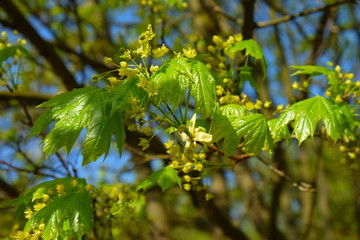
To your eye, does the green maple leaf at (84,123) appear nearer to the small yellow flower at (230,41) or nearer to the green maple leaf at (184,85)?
the green maple leaf at (184,85)

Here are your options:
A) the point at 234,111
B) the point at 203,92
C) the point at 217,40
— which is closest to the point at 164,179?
the point at 234,111

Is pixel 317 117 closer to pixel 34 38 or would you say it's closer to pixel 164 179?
pixel 164 179

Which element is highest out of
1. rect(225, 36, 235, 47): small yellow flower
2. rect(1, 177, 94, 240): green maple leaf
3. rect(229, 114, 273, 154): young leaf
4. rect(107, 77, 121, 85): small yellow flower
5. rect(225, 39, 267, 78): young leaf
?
rect(225, 36, 235, 47): small yellow flower

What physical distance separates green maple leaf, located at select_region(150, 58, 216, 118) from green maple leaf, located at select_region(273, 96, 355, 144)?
593mm

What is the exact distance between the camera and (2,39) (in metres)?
2.97

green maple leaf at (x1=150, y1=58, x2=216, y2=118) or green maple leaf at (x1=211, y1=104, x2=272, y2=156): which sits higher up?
green maple leaf at (x1=150, y1=58, x2=216, y2=118)

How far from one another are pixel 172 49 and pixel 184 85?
229 centimetres

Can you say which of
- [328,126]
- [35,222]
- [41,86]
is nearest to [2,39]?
[35,222]

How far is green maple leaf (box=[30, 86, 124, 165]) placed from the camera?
1.66 meters

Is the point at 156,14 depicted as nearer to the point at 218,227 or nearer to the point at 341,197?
the point at 218,227

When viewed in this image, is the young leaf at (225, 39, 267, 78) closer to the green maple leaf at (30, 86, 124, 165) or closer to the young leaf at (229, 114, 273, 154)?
the young leaf at (229, 114, 273, 154)

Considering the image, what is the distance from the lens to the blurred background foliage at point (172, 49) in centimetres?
319

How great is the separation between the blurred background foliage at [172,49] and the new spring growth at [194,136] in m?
0.51

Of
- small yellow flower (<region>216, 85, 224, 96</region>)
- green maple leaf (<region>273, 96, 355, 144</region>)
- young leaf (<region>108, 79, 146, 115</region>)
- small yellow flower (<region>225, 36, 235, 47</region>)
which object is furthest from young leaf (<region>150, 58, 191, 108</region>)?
small yellow flower (<region>225, 36, 235, 47</region>)
